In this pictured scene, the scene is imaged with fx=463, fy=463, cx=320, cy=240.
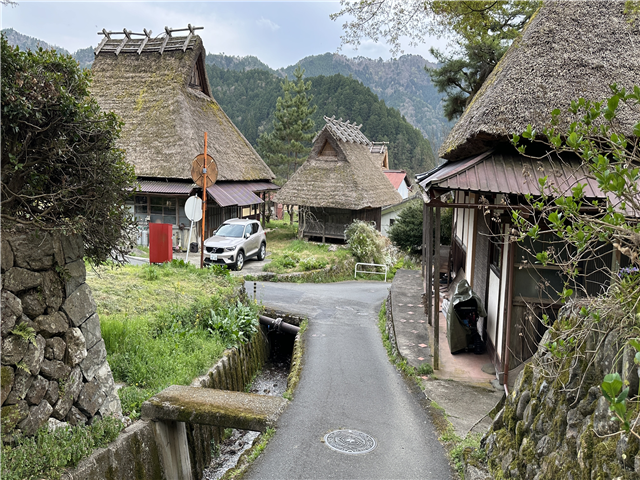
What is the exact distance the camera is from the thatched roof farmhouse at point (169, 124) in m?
20.1

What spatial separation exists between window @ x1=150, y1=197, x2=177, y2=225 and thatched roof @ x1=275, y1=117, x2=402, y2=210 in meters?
5.83

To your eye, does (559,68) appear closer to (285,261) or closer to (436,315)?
(436,315)

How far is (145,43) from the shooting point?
2409 centimetres

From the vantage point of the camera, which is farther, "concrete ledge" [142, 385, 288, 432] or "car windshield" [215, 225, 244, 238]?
"car windshield" [215, 225, 244, 238]

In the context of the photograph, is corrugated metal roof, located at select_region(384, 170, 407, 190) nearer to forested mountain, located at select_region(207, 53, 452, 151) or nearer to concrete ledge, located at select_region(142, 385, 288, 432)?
concrete ledge, located at select_region(142, 385, 288, 432)

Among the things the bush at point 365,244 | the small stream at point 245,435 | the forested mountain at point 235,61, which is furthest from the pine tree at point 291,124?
the forested mountain at point 235,61

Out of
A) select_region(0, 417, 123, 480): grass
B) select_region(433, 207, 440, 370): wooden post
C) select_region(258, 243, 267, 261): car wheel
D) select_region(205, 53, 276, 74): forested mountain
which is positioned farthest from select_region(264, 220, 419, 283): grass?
select_region(205, 53, 276, 74): forested mountain

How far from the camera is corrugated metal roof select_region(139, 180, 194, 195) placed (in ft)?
62.8

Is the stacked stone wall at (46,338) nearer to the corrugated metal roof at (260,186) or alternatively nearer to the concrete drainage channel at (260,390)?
the concrete drainage channel at (260,390)

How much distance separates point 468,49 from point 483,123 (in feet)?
38.2

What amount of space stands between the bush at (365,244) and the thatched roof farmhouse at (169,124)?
5403mm

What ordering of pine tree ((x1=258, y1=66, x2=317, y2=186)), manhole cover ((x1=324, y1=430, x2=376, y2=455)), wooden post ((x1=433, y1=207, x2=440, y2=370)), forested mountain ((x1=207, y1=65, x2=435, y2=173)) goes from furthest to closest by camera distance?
forested mountain ((x1=207, y1=65, x2=435, y2=173)) → pine tree ((x1=258, y1=66, x2=317, y2=186)) → wooden post ((x1=433, y1=207, x2=440, y2=370)) → manhole cover ((x1=324, y1=430, x2=376, y2=455))

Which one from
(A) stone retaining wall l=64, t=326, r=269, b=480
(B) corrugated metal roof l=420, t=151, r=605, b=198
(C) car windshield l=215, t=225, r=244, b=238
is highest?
(B) corrugated metal roof l=420, t=151, r=605, b=198

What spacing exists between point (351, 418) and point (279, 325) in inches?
215
